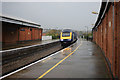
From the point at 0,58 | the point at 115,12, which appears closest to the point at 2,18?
the point at 0,58

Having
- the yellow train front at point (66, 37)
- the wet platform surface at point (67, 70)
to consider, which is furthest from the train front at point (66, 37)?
the wet platform surface at point (67, 70)

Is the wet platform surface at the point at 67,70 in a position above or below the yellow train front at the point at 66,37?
below

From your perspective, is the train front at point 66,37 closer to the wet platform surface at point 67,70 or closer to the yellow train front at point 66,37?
the yellow train front at point 66,37

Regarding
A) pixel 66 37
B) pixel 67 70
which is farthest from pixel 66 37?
pixel 67 70

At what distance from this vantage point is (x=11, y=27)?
1182 inches

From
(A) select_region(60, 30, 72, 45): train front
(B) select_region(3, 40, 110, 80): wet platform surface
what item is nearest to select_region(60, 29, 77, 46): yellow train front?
(A) select_region(60, 30, 72, 45): train front

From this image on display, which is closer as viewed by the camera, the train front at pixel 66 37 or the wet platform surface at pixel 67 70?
the wet platform surface at pixel 67 70

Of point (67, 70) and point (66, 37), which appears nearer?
point (67, 70)

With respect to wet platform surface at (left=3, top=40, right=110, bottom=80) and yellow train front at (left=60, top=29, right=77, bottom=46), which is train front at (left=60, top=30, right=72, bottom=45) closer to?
yellow train front at (left=60, top=29, right=77, bottom=46)

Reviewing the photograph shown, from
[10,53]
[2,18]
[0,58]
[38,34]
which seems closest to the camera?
[0,58]

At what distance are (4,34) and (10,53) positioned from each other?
1370 centimetres

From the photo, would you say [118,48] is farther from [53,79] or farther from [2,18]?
[2,18]

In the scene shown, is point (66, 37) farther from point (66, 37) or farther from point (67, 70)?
point (67, 70)

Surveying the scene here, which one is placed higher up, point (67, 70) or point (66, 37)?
point (66, 37)
